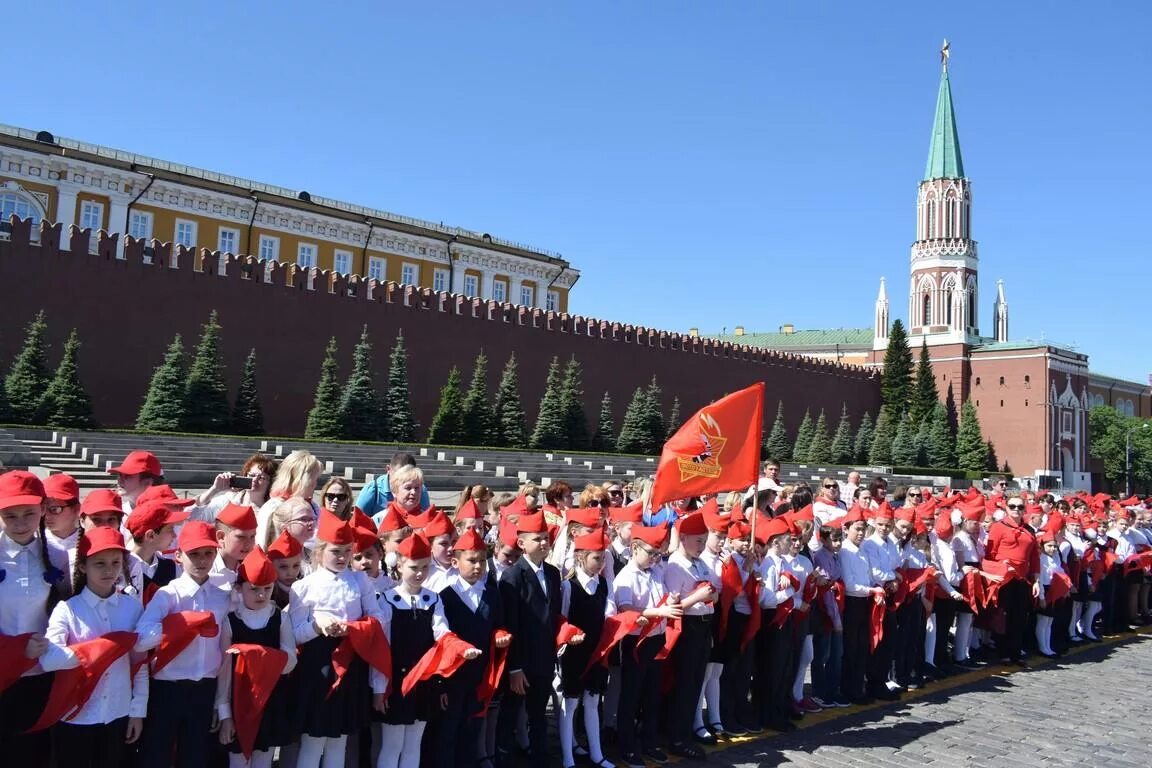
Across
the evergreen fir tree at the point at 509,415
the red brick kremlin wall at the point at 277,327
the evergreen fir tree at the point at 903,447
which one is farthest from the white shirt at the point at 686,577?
the evergreen fir tree at the point at 903,447

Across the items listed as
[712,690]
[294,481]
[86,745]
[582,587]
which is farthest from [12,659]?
[712,690]

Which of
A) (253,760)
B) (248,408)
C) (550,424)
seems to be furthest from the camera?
(550,424)

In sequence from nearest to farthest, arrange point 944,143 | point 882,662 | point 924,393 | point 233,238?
point 882,662
point 233,238
point 924,393
point 944,143

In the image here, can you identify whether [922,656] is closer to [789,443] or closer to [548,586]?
[548,586]

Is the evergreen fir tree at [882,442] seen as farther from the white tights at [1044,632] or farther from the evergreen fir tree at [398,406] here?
the white tights at [1044,632]

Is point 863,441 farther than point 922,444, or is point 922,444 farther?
point 922,444

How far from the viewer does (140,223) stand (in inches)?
1186

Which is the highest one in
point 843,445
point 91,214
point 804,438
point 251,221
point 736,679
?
point 251,221

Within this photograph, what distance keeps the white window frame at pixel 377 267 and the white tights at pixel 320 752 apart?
32931 mm

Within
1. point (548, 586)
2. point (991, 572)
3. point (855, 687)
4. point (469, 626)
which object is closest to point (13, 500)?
point (469, 626)

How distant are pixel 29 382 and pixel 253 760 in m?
17.1

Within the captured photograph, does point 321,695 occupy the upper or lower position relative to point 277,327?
lower

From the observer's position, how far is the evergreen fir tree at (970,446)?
4635 centimetres

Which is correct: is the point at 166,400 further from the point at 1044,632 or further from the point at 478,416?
the point at 1044,632
